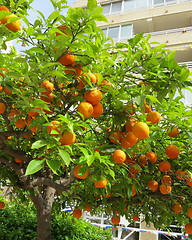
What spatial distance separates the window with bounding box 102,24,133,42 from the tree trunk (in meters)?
11.8

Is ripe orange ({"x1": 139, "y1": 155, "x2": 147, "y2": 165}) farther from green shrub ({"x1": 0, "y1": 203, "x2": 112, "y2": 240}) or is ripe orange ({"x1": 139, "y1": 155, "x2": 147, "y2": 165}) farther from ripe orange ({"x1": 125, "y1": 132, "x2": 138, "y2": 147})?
green shrub ({"x1": 0, "y1": 203, "x2": 112, "y2": 240})

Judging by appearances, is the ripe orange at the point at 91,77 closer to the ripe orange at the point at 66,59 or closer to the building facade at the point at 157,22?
the ripe orange at the point at 66,59

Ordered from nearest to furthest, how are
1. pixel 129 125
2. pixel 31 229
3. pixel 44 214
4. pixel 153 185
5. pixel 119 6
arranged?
pixel 129 125 → pixel 153 185 → pixel 44 214 → pixel 31 229 → pixel 119 6

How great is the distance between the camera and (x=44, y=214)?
3.38 m

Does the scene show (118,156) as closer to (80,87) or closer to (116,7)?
(80,87)

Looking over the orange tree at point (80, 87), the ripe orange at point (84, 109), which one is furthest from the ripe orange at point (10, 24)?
the ripe orange at point (84, 109)

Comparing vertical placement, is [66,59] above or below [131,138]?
above

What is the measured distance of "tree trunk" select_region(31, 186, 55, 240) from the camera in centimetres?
331

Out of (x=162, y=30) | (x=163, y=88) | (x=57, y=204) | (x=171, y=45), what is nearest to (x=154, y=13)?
(x=162, y=30)

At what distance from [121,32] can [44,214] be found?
12613 millimetres

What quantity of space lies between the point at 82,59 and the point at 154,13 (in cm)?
1380

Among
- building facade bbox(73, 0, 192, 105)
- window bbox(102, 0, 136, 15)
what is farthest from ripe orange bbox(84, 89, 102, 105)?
window bbox(102, 0, 136, 15)

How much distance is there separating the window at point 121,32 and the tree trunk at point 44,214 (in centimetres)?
1180

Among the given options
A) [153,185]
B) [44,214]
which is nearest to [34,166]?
[153,185]
